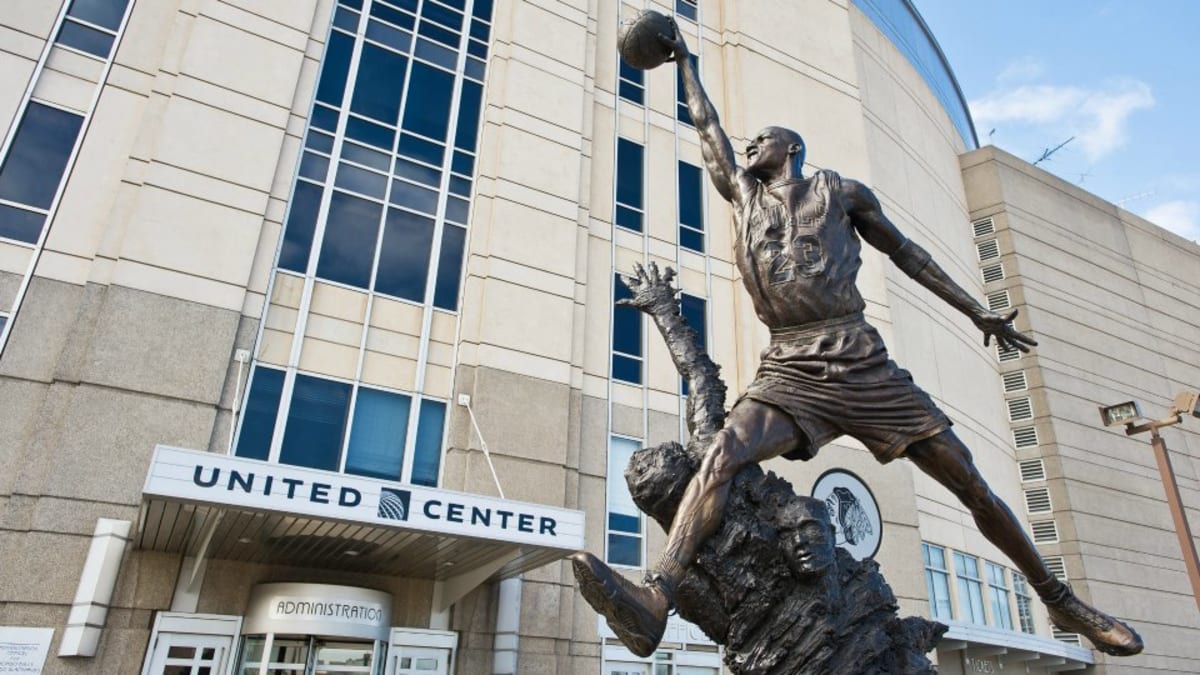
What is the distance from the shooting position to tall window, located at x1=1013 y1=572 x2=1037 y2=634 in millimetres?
25906

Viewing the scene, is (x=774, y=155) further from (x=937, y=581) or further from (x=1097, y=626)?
(x=937, y=581)

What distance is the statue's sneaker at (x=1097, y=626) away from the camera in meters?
4.11

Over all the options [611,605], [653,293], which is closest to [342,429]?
[653,293]

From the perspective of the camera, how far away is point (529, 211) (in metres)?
16.1

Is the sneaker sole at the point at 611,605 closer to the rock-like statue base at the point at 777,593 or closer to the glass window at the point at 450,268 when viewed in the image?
the rock-like statue base at the point at 777,593

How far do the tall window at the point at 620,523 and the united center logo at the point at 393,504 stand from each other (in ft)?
17.9

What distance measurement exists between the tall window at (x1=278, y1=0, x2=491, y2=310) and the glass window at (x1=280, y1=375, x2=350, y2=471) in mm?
2006

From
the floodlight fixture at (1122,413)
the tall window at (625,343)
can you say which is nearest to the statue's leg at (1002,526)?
the tall window at (625,343)

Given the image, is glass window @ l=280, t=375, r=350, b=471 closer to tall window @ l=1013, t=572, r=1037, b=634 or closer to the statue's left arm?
the statue's left arm

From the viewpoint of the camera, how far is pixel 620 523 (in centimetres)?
1518

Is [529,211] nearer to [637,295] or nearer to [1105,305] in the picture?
[637,295]

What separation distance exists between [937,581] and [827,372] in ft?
66.9

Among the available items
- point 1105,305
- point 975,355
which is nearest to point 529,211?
point 975,355

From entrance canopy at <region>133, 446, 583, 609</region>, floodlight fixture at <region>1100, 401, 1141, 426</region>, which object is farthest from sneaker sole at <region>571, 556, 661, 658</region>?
floodlight fixture at <region>1100, 401, 1141, 426</region>
